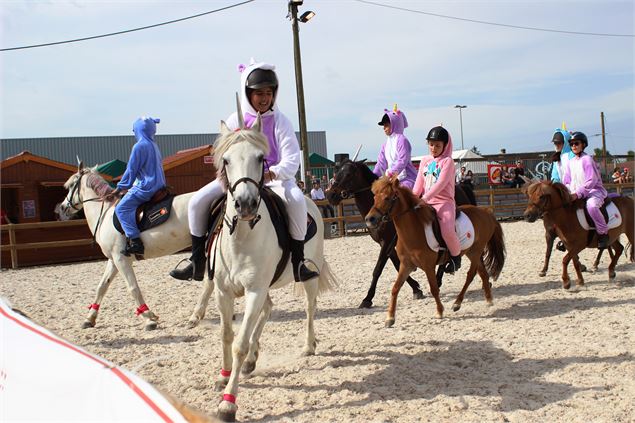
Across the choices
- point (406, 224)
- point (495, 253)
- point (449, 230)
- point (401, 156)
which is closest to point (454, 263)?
point (449, 230)

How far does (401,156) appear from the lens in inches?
340

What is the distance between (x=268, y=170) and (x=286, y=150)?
0.98ft

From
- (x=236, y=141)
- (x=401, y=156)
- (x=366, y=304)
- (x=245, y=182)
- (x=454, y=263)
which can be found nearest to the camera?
(x=245, y=182)

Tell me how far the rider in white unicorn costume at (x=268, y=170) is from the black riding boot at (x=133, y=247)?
2.41 meters

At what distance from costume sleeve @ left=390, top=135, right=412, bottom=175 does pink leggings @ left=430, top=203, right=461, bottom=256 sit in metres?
1.82

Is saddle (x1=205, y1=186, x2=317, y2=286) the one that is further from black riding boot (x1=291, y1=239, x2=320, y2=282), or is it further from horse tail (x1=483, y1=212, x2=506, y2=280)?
horse tail (x1=483, y1=212, x2=506, y2=280)

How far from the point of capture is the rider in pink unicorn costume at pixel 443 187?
268 inches

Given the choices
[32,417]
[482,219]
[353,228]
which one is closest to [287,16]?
[353,228]

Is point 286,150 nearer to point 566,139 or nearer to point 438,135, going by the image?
point 438,135

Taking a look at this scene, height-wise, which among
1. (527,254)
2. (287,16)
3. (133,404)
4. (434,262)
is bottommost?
(527,254)

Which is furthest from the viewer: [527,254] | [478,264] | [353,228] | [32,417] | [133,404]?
[353,228]

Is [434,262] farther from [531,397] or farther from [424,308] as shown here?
[531,397]

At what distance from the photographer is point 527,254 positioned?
11.9 m

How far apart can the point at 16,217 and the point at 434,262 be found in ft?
44.3
